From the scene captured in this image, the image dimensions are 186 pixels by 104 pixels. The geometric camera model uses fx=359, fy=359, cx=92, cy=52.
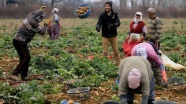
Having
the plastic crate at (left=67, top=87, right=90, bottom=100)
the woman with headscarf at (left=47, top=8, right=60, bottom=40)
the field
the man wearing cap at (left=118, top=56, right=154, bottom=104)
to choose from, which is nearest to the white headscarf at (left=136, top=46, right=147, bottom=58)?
the man wearing cap at (left=118, top=56, right=154, bottom=104)

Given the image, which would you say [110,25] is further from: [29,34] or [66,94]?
[66,94]

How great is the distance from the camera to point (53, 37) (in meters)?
15.6

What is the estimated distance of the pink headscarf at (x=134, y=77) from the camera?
467cm

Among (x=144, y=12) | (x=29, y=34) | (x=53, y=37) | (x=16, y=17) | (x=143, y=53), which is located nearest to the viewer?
(x=143, y=53)

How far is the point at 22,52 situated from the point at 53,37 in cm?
766

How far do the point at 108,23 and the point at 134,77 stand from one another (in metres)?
5.37

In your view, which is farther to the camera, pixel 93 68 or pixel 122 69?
pixel 93 68

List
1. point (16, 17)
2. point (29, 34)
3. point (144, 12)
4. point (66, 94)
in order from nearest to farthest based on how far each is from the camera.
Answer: point (66, 94) → point (29, 34) → point (16, 17) → point (144, 12)

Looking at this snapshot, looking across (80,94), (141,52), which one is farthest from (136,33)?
(141,52)

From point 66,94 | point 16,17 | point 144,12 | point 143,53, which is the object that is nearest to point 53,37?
point 66,94

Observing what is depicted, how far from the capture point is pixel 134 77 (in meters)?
4.67

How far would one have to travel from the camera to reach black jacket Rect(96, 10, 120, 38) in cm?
988

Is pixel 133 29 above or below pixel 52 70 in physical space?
above

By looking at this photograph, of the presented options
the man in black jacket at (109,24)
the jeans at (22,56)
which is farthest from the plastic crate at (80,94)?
the man in black jacket at (109,24)
